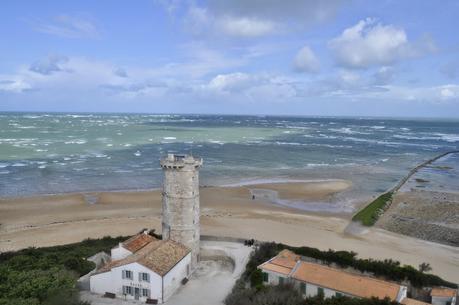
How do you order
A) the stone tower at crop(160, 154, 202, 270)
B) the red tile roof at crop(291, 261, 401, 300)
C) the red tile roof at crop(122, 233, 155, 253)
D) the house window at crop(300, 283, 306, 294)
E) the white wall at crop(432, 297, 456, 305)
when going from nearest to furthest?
the red tile roof at crop(291, 261, 401, 300) → the white wall at crop(432, 297, 456, 305) → the house window at crop(300, 283, 306, 294) → the red tile roof at crop(122, 233, 155, 253) → the stone tower at crop(160, 154, 202, 270)

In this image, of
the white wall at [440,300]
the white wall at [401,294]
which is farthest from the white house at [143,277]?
the white wall at [440,300]

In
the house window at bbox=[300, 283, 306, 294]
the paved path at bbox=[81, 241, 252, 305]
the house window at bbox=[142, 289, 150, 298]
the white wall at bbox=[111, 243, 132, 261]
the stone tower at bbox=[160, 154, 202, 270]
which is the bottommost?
the paved path at bbox=[81, 241, 252, 305]

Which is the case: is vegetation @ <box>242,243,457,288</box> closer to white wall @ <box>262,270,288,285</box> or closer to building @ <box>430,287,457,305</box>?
white wall @ <box>262,270,288,285</box>

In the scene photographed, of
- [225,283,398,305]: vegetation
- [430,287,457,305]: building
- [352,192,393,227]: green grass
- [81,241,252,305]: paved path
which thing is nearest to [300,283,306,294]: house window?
[225,283,398,305]: vegetation

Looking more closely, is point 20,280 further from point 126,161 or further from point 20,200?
point 126,161

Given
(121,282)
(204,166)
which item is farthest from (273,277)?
(204,166)

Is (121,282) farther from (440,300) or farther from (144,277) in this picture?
(440,300)

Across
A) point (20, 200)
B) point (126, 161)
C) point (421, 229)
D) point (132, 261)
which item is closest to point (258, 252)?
point (132, 261)
